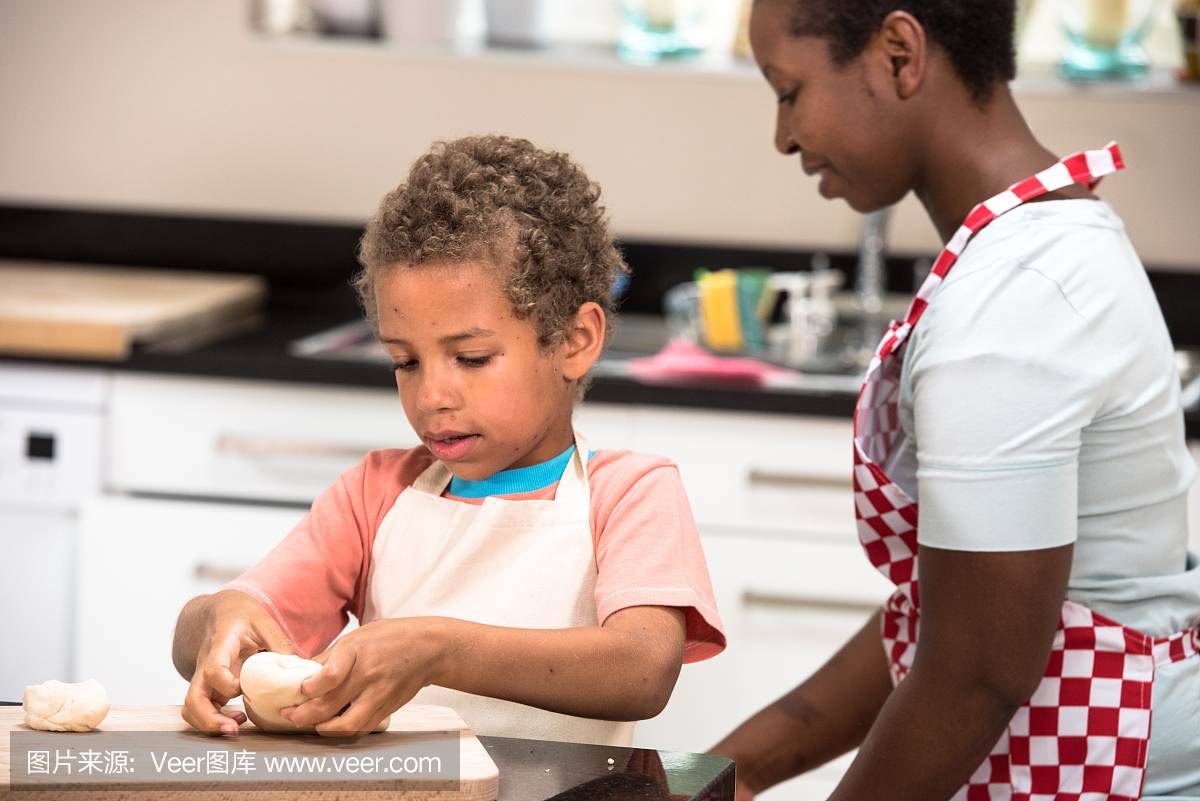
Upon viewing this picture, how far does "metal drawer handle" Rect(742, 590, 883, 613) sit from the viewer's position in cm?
171

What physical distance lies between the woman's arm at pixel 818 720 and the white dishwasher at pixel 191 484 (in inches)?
33.7

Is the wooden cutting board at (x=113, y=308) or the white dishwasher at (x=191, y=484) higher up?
the wooden cutting board at (x=113, y=308)

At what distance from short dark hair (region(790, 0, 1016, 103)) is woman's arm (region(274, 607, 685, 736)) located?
46cm

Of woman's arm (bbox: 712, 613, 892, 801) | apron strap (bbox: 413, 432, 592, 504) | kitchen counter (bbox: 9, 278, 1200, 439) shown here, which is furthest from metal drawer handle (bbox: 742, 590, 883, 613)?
apron strap (bbox: 413, 432, 592, 504)

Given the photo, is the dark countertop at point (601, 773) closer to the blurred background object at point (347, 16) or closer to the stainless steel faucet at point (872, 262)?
the stainless steel faucet at point (872, 262)

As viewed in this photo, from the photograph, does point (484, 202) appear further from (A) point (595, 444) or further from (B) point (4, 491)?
(B) point (4, 491)

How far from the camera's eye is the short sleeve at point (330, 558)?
83 centimetres

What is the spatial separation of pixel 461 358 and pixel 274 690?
0.25 metres

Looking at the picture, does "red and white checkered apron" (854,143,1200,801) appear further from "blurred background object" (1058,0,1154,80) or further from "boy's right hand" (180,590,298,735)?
"blurred background object" (1058,0,1154,80)

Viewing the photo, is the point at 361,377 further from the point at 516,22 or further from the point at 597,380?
the point at 516,22

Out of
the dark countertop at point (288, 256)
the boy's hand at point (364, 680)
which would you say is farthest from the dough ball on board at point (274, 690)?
the dark countertop at point (288, 256)

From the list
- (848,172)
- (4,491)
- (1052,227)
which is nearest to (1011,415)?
(1052,227)

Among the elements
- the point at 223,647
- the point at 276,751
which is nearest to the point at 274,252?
the point at 223,647

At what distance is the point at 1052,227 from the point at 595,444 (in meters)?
0.95
